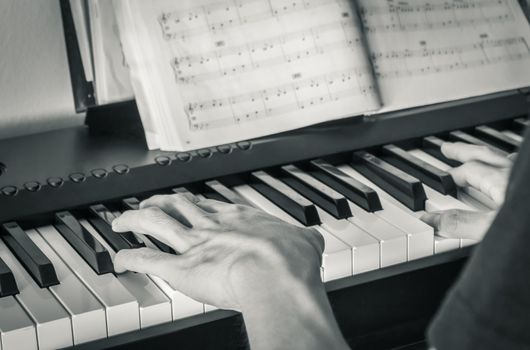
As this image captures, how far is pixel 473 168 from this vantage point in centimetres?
146

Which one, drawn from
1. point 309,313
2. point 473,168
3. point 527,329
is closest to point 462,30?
point 473,168

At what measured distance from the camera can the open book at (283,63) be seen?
1497 millimetres

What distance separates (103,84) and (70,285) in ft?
1.71

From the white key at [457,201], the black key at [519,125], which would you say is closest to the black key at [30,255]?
the white key at [457,201]

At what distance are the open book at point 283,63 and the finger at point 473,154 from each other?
0.12m

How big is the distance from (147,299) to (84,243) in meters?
0.17

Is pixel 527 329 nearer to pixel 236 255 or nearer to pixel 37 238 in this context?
pixel 236 255

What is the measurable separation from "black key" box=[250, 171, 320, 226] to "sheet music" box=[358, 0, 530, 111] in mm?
297

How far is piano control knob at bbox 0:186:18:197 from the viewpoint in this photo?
4.39 feet

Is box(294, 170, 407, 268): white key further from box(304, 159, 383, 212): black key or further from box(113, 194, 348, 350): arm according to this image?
box(113, 194, 348, 350): arm

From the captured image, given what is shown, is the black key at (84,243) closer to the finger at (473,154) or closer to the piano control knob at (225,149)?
the piano control knob at (225,149)

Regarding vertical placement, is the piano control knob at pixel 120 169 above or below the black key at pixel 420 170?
above

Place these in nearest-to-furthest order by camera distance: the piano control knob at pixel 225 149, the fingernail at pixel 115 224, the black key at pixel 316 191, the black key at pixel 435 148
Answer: the fingernail at pixel 115 224 < the black key at pixel 316 191 < the piano control knob at pixel 225 149 < the black key at pixel 435 148

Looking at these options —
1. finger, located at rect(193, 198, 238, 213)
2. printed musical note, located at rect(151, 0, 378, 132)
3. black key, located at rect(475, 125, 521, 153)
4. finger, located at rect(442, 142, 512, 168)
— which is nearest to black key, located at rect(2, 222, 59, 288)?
finger, located at rect(193, 198, 238, 213)
